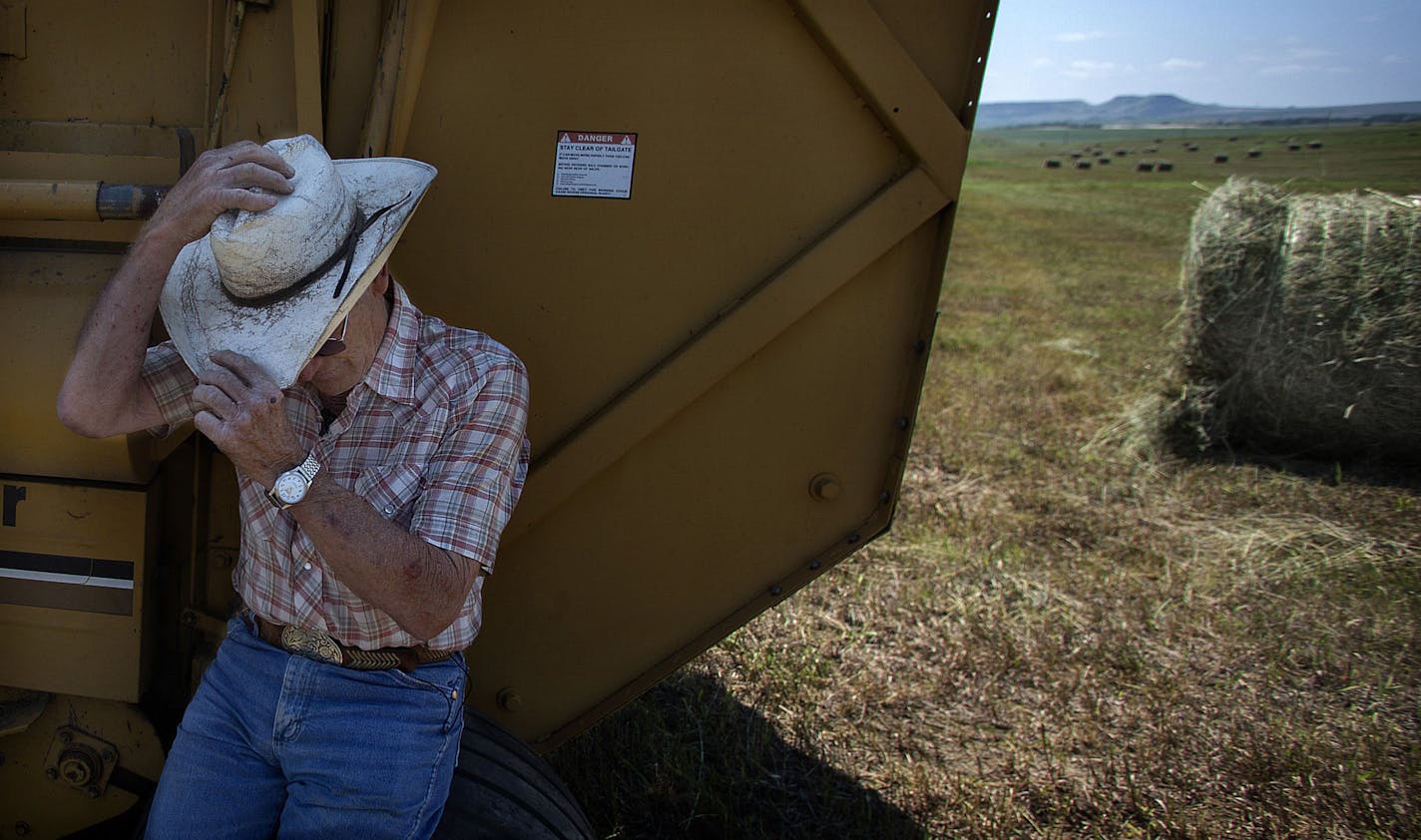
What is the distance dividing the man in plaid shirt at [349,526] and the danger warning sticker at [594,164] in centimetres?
52

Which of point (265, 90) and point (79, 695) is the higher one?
point (265, 90)

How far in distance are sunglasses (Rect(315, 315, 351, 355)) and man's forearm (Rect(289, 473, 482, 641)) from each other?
29 cm

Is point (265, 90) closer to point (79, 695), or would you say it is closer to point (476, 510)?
point (476, 510)

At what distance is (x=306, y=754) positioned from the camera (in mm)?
1886

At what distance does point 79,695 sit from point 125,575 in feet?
1.06

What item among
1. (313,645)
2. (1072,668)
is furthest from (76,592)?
(1072,668)

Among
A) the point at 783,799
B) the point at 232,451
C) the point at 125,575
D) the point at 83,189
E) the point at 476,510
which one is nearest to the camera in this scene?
the point at 232,451

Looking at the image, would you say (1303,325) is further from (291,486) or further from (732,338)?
(291,486)

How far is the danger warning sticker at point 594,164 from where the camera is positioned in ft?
7.67

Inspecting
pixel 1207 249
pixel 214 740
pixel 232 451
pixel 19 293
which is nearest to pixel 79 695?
pixel 214 740

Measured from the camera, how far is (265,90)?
2281mm

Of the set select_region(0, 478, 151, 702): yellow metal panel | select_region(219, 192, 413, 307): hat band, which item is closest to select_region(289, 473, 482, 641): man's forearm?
select_region(219, 192, 413, 307): hat band

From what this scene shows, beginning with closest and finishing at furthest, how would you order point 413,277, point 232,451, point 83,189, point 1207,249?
point 232,451 < point 83,189 < point 413,277 < point 1207,249

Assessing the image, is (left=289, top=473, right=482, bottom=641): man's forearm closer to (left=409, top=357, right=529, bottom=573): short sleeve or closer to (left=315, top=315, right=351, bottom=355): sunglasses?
(left=409, top=357, right=529, bottom=573): short sleeve
